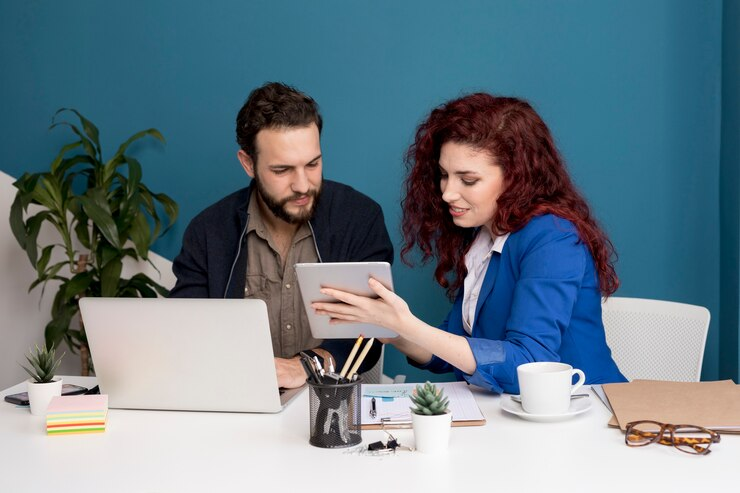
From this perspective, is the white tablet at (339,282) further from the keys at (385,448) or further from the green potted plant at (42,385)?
the green potted plant at (42,385)

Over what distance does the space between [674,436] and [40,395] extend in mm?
1309

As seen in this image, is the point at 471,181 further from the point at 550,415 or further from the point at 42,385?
the point at 42,385

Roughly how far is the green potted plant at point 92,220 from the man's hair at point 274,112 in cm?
81

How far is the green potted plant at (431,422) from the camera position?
5.05 feet

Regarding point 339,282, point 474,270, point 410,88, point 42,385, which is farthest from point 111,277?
point 339,282

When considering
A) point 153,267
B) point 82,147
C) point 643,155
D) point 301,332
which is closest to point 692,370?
point 643,155

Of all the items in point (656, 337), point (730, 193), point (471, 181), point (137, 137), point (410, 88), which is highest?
point (410, 88)

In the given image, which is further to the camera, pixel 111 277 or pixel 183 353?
pixel 111 277

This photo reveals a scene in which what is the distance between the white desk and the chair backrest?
0.82 m

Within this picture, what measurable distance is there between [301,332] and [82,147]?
5.05 feet

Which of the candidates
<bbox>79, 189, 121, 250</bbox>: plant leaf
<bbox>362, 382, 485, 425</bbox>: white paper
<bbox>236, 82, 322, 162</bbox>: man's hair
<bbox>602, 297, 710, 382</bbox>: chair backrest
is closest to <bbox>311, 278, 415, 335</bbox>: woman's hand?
<bbox>362, 382, 485, 425</bbox>: white paper

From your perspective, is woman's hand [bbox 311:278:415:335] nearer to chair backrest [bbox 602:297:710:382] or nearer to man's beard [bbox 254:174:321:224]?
man's beard [bbox 254:174:321:224]

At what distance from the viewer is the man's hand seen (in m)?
2.01

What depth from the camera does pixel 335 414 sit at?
5.31ft
